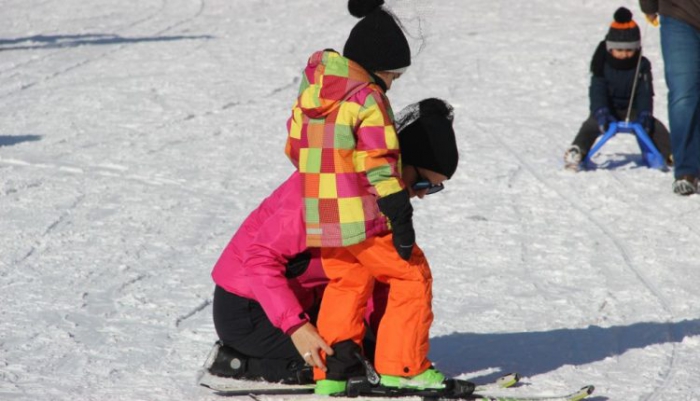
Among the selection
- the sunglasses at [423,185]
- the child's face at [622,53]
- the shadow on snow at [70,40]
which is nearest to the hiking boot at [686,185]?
the child's face at [622,53]

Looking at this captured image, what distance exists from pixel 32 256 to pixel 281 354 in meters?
2.12

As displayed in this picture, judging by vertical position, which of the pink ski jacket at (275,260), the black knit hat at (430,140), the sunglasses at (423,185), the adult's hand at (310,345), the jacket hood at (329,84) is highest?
the jacket hood at (329,84)

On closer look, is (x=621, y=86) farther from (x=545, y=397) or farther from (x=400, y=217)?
(x=400, y=217)

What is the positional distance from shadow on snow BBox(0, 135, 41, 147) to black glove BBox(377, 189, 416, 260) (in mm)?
5269

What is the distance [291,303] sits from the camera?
12.5ft

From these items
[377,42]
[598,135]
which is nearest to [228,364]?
[377,42]

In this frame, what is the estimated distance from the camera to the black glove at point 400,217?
3.56 meters

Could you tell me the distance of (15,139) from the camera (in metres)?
8.39

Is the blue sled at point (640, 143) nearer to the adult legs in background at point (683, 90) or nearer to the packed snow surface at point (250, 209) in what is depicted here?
the packed snow surface at point (250, 209)

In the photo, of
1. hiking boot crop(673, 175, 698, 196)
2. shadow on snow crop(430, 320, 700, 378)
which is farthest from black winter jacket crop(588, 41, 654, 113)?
shadow on snow crop(430, 320, 700, 378)

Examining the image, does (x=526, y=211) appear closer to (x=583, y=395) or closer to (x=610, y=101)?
(x=610, y=101)

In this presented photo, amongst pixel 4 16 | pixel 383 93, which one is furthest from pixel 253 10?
pixel 383 93

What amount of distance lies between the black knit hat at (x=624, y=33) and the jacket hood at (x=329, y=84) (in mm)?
4679

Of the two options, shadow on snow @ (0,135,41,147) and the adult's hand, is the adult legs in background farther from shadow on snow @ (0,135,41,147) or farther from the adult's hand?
shadow on snow @ (0,135,41,147)
